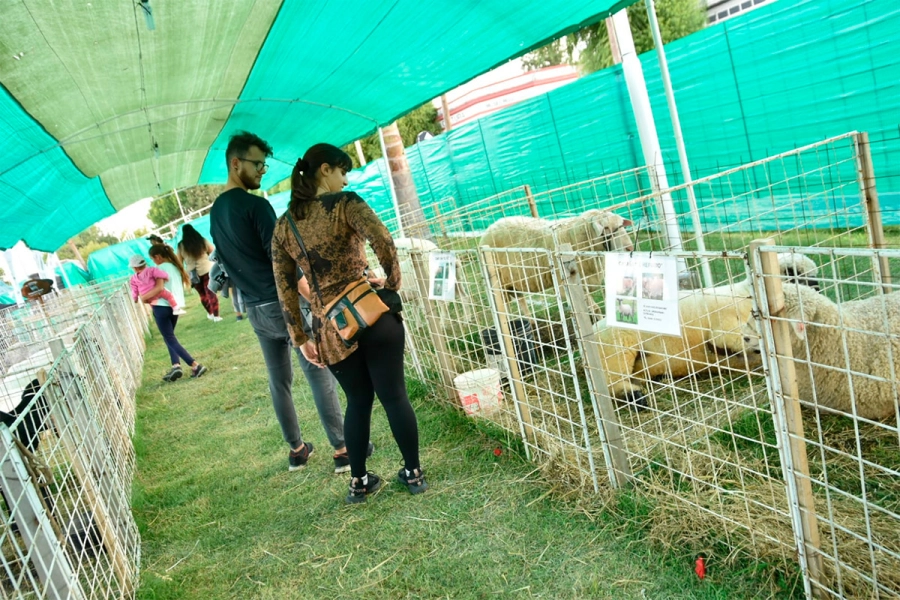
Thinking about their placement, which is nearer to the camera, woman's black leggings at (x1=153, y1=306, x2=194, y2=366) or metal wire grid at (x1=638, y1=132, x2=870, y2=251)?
metal wire grid at (x1=638, y1=132, x2=870, y2=251)

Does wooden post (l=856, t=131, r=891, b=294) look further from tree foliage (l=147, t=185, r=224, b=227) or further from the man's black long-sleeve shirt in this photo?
tree foliage (l=147, t=185, r=224, b=227)

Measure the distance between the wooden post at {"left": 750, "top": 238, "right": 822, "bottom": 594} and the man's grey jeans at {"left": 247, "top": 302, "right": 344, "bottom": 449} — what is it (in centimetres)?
259

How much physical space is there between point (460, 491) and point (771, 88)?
6.51 meters

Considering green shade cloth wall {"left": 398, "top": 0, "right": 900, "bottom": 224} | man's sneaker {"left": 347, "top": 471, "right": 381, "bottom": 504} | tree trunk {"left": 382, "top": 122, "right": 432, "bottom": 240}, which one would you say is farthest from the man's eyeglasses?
tree trunk {"left": 382, "top": 122, "right": 432, "bottom": 240}

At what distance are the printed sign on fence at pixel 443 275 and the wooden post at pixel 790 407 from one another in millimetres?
1935

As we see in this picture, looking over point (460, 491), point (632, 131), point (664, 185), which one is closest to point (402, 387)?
point (460, 491)

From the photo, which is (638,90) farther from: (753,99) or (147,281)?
(147,281)

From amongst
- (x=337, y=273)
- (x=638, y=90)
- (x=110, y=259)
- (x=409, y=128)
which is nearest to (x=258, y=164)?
(x=337, y=273)

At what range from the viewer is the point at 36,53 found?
164 inches

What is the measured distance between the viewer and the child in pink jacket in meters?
7.42

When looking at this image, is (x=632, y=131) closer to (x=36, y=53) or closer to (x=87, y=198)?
(x=36, y=53)

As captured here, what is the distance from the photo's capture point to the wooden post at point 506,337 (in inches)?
135

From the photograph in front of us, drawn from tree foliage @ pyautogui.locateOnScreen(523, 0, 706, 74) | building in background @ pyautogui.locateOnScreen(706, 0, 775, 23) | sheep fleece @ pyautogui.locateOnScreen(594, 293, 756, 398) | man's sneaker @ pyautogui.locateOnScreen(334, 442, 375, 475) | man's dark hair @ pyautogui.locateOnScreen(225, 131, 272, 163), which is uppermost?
building in background @ pyautogui.locateOnScreen(706, 0, 775, 23)

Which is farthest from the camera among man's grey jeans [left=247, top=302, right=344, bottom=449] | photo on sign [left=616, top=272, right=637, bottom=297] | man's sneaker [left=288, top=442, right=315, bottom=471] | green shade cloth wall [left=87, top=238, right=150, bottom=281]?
green shade cloth wall [left=87, top=238, right=150, bottom=281]
